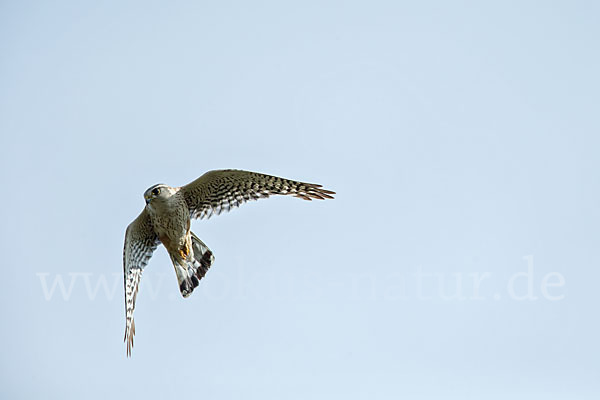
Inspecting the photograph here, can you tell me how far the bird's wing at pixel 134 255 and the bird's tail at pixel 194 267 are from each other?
49cm

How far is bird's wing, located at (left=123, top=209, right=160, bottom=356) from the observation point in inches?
477

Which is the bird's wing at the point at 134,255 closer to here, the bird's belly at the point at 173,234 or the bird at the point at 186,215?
the bird at the point at 186,215

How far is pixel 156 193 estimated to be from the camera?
11211 millimetres

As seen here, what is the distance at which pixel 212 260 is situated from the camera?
40.6 ft

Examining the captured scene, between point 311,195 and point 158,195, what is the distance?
2271 mm

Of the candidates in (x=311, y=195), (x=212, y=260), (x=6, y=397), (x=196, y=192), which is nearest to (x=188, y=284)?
(x=212, y=260)

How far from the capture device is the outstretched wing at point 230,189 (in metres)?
11.2

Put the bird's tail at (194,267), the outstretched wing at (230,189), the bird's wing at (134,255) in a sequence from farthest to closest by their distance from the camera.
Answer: the bird's tail at (194,267), the bird's wing at (134,255), the outstretched wing at (230,189)

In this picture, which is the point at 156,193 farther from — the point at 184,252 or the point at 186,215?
the point at 184,252

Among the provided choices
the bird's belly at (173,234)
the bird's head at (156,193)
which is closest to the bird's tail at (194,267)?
the bird's belly at (173,234)

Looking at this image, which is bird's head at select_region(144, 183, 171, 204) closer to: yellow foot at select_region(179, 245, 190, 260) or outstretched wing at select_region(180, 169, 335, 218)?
outstretched wing at select_region(180, 169, 335, 218)

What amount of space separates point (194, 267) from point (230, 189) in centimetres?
160

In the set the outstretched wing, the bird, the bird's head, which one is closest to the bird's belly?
the bird

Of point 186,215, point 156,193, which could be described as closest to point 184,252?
point 186,215
